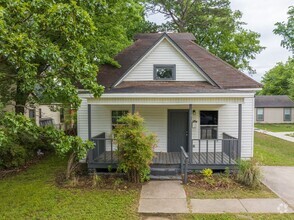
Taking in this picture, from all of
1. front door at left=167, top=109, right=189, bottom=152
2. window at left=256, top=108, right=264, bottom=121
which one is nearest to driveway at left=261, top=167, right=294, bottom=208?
front door at left=167, top=109, right=189, bottom=152

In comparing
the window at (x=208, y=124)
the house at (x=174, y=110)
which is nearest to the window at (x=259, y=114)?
the house at (x=174, y=110)

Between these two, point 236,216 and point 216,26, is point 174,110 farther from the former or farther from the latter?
point 216,26

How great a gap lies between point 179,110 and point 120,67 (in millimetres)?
3877

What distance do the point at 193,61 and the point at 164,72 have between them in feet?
4.76

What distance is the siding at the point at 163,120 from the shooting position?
10477 millimetres

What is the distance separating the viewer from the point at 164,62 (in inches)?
430

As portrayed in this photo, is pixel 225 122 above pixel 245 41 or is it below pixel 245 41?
below

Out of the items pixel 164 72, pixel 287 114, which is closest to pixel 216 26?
pixel 164 72

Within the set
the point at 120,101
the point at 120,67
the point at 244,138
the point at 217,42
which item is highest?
the point at 217,42

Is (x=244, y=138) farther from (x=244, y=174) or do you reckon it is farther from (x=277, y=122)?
(x=277, y=122)

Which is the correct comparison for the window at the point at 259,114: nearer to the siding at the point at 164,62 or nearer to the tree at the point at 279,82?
the tree at the point at 279,82

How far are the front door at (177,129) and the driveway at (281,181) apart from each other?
3.69 meters

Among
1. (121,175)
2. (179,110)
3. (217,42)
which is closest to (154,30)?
(217,42)

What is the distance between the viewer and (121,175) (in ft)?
27.7
